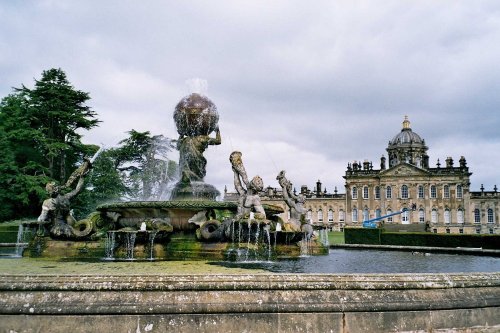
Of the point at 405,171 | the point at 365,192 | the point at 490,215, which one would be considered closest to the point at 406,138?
the point at 405,171

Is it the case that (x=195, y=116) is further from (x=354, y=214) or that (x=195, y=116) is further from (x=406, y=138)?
(x=406, y=138)

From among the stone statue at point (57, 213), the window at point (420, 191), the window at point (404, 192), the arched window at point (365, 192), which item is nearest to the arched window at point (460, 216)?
the window at point (420, 191)

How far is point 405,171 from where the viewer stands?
84188mm

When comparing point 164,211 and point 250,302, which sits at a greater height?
point 164,211

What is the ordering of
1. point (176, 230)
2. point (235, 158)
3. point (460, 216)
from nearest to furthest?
point (176, 230), point (235, 158), point (460, 216)

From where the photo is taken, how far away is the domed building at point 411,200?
3196 inches

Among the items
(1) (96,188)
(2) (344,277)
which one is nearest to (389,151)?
(1) (96,188)

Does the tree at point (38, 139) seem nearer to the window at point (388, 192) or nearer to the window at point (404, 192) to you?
the window at point (388, 192)

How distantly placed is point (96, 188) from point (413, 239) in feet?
81.5

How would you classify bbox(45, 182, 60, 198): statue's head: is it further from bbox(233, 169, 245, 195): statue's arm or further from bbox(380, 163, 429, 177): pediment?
bbox(380, 163, 429, 177): pediment

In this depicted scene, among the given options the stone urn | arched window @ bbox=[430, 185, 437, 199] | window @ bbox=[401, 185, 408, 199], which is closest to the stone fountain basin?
the stone urn

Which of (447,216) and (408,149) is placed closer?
(447,216)

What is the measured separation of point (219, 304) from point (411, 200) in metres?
→ 85.1

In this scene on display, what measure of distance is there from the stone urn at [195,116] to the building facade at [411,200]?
68.0 m
